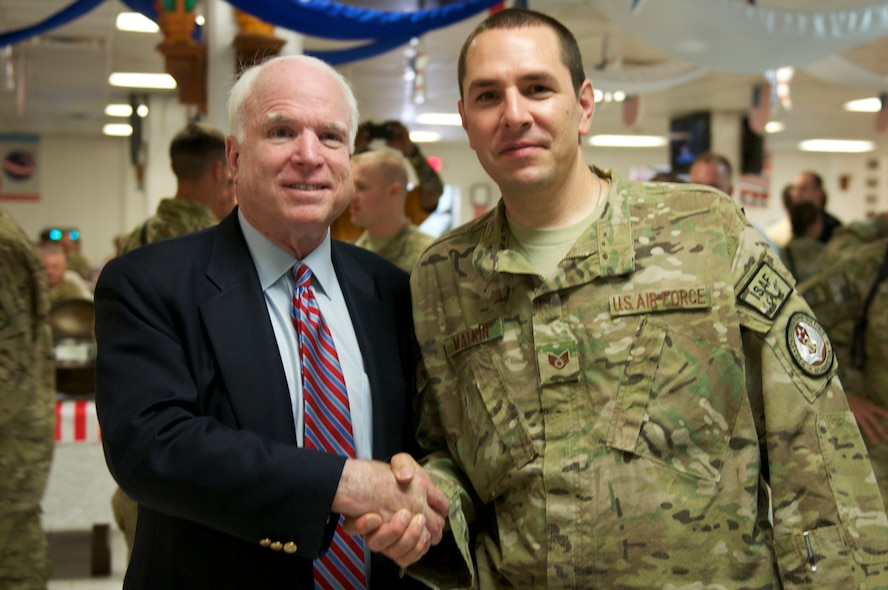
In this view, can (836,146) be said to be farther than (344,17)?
Yes

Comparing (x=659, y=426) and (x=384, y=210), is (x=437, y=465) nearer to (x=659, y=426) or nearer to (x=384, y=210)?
(x=659, y=426)

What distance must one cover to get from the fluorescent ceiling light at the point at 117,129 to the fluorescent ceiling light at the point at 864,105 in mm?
11251

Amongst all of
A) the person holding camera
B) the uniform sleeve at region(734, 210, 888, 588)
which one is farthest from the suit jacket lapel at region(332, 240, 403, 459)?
the person holding camera

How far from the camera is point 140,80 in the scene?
10.8m

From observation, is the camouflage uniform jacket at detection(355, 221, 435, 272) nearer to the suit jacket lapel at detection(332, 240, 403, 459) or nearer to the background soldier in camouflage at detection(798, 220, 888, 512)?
the background soldier in camouflage at detection(798, 220, 888, 512)

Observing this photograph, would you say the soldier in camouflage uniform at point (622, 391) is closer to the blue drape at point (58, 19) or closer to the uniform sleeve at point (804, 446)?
the uniform sleeve at point (804, 446)

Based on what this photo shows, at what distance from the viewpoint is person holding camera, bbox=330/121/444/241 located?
471 centimetres

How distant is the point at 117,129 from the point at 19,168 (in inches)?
86.0

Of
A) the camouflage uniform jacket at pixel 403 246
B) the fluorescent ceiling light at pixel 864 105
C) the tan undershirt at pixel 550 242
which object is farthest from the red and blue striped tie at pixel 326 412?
the fluorescent ceiling light at pixel 864 105

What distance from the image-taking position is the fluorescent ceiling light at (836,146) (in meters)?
18.1

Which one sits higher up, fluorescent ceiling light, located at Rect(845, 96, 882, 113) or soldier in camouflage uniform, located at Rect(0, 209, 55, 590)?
fluorescent ceiling light, located at Rect(845, 96, 882, 113)

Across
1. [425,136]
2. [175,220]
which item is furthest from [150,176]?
[175,220]

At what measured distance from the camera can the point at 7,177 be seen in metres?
16.1

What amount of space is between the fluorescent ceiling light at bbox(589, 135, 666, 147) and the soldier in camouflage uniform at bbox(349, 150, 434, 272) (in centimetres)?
1340
